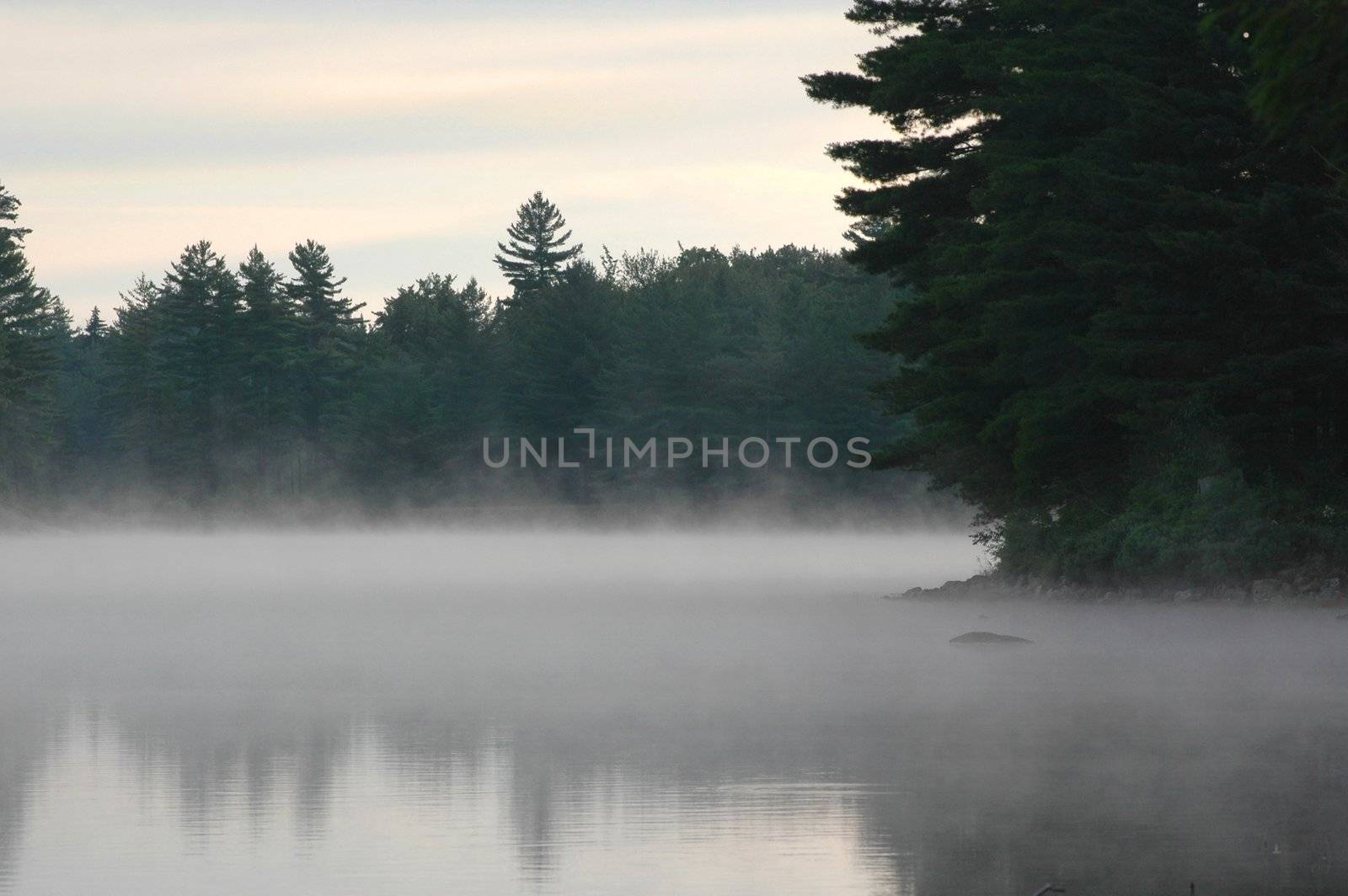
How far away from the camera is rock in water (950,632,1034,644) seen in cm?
2784

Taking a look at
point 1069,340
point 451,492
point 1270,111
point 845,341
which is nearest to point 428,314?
point 451,492

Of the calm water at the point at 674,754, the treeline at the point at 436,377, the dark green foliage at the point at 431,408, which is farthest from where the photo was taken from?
the dark green foliage at the point at 431,408

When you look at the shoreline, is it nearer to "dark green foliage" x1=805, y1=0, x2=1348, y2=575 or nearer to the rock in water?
"dark green foliage" x1=805, y1=0, x2=1348, y2=575

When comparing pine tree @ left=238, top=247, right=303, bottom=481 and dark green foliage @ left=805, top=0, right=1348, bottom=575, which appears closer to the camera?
dark green foliage @ left=805, top=0, right=1348, bottom=575

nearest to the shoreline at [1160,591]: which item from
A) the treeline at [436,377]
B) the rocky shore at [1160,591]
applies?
the rocky shore at [1160,591]

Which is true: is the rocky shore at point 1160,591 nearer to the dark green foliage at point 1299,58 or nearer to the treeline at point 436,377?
the dark green foliage at point 1299,58

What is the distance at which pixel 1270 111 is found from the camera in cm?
798

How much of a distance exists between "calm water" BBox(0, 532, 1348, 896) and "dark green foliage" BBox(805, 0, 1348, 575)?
156 inches

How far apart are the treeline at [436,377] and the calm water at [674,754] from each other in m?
69.4

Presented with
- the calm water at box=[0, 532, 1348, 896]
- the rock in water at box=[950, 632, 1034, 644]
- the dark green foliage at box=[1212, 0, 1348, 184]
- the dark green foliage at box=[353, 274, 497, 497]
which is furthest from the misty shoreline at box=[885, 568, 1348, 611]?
the dark green foliage at box=[353, 274, 497, 497]

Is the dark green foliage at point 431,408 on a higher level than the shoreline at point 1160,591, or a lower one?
higher

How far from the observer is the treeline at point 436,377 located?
342 feet

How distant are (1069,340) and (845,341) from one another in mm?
62064

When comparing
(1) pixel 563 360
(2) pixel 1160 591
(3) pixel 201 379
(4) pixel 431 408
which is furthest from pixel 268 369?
(2) pixel 1160 591
